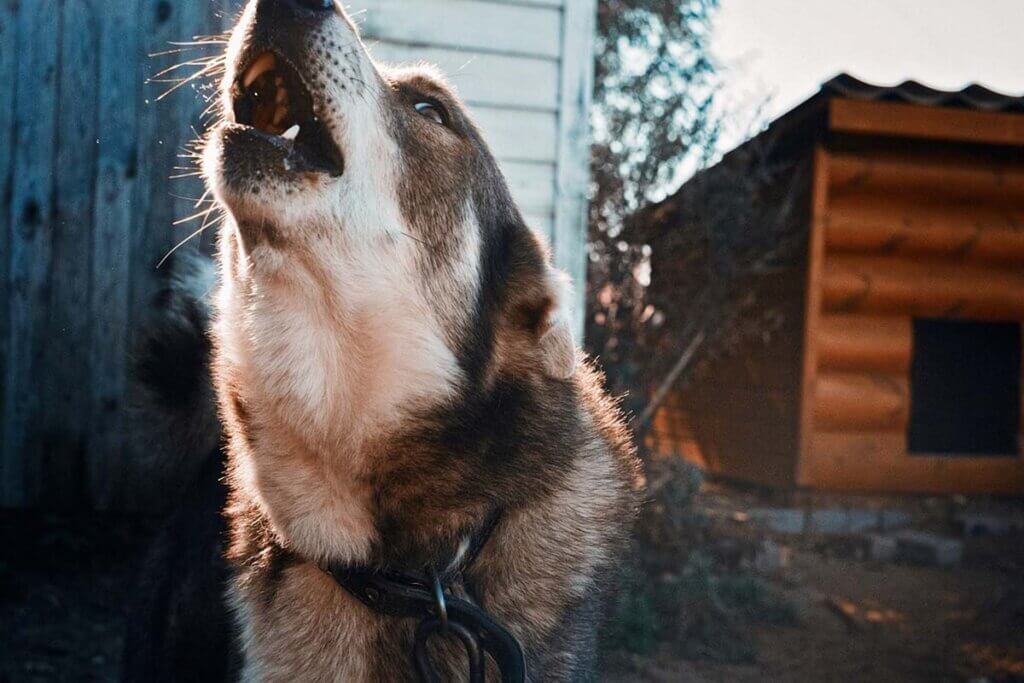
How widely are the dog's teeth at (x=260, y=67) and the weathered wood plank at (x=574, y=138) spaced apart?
287 centimetres

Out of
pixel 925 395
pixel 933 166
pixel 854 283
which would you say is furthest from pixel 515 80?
pixel 925 395

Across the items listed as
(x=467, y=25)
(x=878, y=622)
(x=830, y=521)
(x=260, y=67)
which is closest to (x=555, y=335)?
(x=260, y=67)

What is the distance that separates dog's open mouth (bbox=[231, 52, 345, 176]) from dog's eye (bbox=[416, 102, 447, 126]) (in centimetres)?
41

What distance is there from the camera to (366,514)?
6.23ft

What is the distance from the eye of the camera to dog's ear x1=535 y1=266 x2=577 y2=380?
6.95 ft

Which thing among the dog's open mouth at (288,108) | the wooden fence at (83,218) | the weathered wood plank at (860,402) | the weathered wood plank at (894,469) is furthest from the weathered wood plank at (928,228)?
the dog's open mouth at (288,108)

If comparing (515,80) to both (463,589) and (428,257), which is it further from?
(463,589)

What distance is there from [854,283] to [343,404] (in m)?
6.17

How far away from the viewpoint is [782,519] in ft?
22.4

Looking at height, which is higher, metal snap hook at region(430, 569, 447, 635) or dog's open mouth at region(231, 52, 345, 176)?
dog's open mouth at region(231, 52, 345, 176)

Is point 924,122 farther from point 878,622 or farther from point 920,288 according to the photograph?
point 878,622

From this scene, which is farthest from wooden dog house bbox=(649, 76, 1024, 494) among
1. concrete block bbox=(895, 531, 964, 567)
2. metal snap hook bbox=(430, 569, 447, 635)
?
metal snap hook bbox=(430, 569, 447, 635)

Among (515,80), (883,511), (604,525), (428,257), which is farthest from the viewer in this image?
(883,511)

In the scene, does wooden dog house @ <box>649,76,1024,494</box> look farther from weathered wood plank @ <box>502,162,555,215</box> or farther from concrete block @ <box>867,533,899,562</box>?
weathered wood plank @ <box>502,162,555,215</box>
